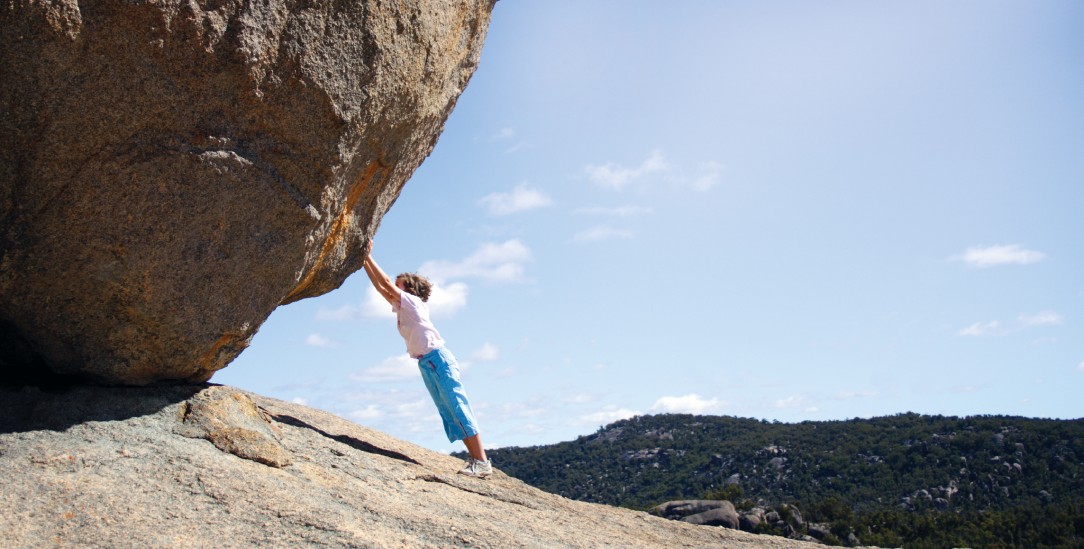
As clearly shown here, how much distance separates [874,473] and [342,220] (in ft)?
95.7

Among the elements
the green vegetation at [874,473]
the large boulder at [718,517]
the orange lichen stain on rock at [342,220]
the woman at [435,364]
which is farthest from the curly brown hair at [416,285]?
the green vegetation at [874,473]

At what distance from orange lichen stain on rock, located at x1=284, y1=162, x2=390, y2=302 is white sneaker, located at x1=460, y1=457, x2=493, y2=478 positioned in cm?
218

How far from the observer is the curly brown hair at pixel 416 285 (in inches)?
283

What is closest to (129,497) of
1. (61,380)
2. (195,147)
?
(61,380)

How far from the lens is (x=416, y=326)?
22.7ft

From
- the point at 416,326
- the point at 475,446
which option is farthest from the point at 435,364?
the point at 475,446

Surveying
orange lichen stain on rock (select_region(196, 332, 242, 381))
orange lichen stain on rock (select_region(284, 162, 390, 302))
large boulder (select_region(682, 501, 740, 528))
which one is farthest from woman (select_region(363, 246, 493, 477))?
large boulder (select_region(682, 501, 740, 528))

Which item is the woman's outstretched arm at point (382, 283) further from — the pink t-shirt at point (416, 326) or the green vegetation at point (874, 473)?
the green vegetation at point (874, 473)

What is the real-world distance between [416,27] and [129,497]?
3542 mm

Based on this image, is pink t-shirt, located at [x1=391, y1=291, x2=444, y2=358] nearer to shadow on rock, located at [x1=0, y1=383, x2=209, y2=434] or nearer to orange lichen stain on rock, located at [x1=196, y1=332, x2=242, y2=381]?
orange lichen stain on rock, located at [x1=196, y1=332, x2=242, y2=381]

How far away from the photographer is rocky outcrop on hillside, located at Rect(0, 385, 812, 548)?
14.3 ft

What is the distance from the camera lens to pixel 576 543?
19.4 feet

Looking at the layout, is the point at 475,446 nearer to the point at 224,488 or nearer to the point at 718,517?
the point at 224,488

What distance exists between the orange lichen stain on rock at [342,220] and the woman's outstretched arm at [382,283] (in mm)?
688
